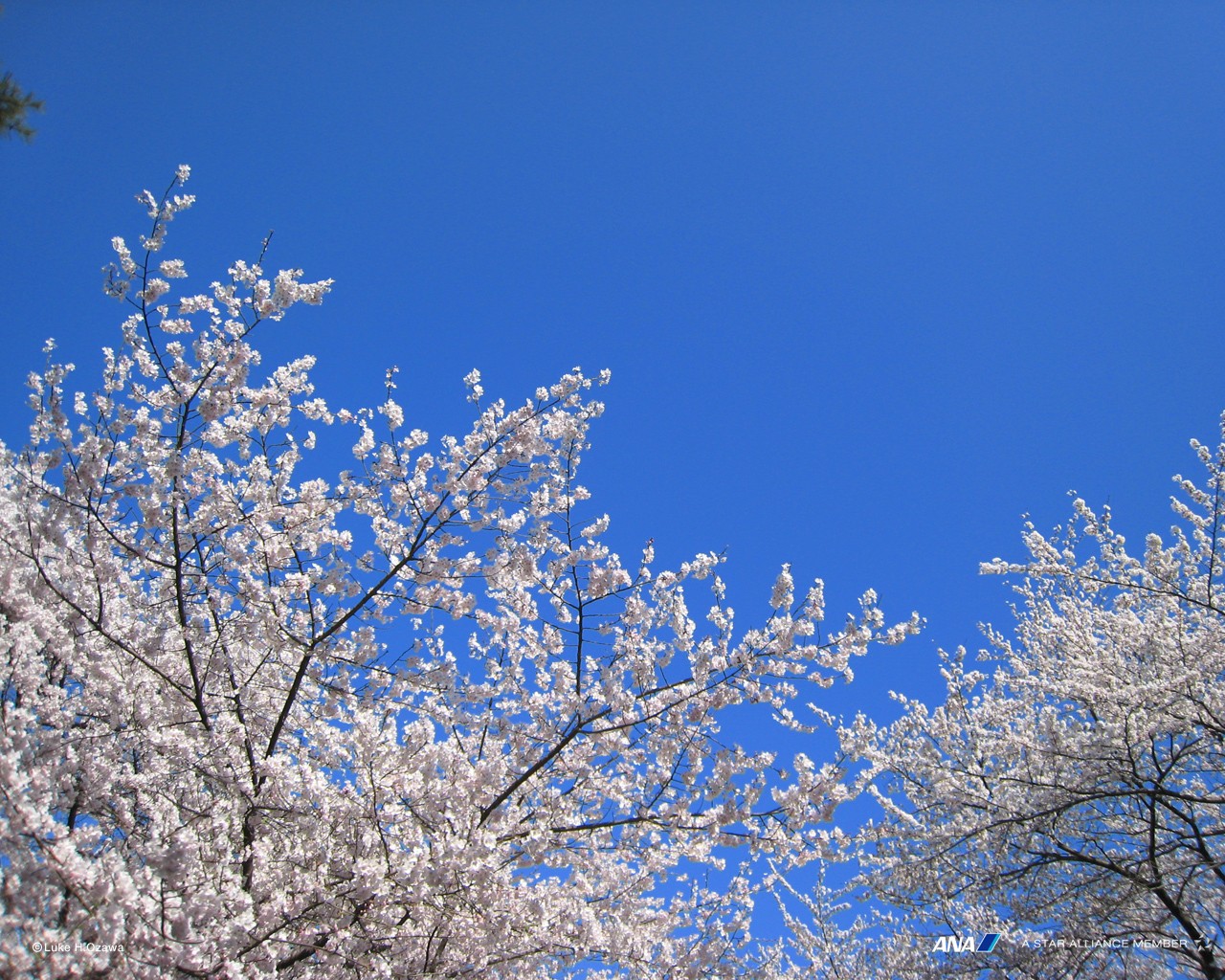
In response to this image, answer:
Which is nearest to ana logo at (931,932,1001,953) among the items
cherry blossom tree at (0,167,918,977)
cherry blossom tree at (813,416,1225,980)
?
cherry blossom tree at (813,416,1225,980)

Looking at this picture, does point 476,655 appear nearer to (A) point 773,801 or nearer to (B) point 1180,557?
(A) point 773,801

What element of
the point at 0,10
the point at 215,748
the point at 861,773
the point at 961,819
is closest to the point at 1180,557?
the point at 961,819

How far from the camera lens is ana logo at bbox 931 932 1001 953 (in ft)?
27.1

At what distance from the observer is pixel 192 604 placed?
14.3 feet

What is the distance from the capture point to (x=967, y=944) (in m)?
8.38

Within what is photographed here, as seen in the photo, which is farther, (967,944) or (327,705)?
(967,944)

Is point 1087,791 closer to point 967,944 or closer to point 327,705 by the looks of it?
point 967,944

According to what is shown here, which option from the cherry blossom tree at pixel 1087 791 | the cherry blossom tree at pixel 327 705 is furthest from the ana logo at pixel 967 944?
the cherry blossom tree at pixel 327 705

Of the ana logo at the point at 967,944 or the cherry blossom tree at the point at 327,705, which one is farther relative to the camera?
the ana logo at the point at 967,944

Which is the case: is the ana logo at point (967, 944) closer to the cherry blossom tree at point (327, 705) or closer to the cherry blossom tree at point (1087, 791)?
the cherry blossom tree at point (1087, 791)

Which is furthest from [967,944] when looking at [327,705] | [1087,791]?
[327,705]

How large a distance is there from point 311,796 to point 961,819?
748 centimetres

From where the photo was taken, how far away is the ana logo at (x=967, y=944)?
8257mm

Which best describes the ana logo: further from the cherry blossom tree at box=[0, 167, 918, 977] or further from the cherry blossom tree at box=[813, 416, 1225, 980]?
the cherry blossom tree at box=[0, 167, 918, 977]
